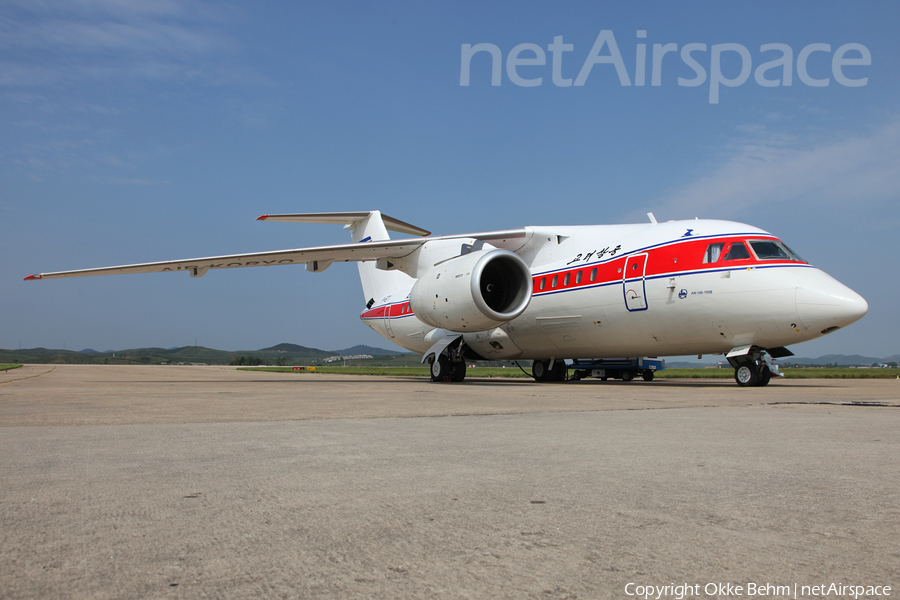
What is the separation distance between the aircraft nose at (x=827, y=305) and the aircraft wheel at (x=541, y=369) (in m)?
7.76

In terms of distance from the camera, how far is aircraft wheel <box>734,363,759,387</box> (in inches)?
528

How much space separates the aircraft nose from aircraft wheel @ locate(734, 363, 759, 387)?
6.08 ft

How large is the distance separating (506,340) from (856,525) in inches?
570

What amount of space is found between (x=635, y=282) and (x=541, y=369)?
5.76 metres

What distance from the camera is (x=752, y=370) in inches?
530

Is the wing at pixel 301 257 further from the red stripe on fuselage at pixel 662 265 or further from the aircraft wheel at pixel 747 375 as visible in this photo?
the aircraft wheel at pixel 747 375

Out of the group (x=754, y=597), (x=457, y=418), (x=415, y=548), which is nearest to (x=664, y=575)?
(x=754, y=597)

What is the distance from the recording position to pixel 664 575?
1.89 m

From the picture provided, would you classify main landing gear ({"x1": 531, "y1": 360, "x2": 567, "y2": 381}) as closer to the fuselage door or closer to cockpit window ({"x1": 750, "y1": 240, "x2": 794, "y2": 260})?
the fuselage door

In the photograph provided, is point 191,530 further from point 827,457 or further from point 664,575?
point 827,457
